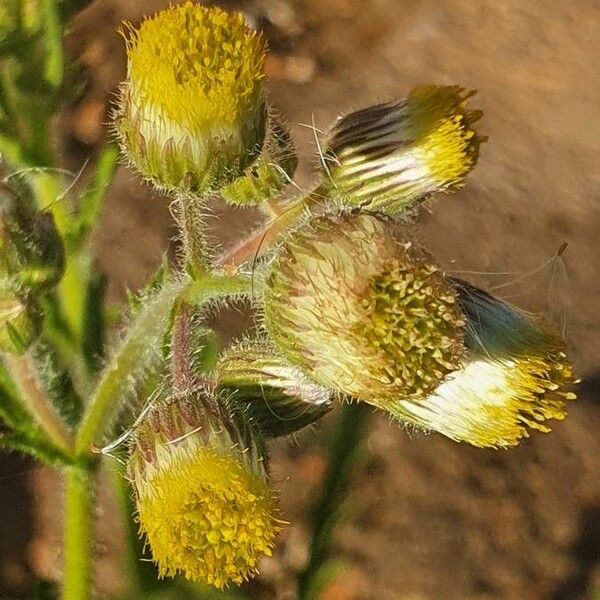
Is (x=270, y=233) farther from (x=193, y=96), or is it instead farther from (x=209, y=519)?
(x=209, y=519)

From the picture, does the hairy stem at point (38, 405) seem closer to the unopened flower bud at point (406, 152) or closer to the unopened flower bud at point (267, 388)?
the unopened flower bud at point (267, 388)

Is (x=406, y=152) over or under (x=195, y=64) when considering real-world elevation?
under

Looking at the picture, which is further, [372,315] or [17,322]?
[17,322]

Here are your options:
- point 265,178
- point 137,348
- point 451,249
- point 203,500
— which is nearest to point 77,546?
point 137,348

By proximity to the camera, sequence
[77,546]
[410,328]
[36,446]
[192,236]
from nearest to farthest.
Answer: [410,328], [192,236], [36,446], [77,546]

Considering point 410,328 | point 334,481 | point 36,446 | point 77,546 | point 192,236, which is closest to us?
point 410,328

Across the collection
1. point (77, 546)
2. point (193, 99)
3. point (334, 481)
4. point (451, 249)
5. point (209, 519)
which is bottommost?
point (451, 249)

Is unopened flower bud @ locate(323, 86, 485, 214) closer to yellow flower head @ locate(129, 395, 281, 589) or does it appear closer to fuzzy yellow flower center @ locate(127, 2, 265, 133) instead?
fuzzy yellow flower center @ locate(127, 2, 265, 133)
